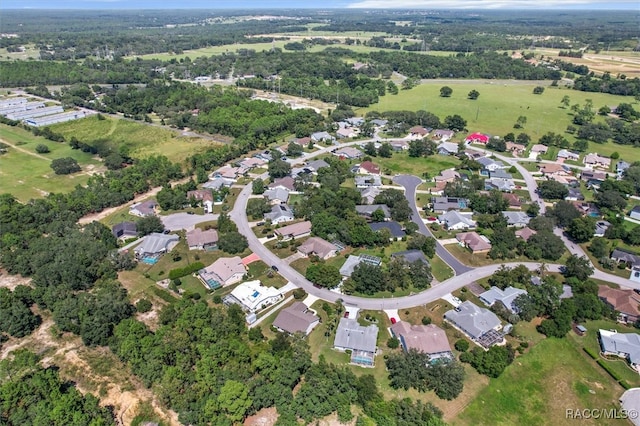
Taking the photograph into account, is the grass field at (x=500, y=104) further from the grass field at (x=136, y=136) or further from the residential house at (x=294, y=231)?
the residential house at (x=294, y=231)

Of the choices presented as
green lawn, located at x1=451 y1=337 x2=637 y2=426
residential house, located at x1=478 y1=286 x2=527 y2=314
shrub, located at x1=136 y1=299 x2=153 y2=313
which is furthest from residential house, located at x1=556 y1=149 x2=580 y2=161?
shrub, located at x1=136 y1=299 x2=153 y2=313

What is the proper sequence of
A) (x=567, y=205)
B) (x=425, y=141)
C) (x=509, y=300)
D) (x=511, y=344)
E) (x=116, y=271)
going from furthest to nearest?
(x=425, y=141)
(x=567, y=205)
(x=116, y=271)
(x=509, y=300)
(x=511, y=344)

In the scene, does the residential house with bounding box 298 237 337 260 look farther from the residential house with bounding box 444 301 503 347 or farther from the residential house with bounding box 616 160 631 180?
the residential house with bounding box 616 160 631 180

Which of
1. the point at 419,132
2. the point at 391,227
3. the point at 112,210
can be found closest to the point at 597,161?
the point at 419,132

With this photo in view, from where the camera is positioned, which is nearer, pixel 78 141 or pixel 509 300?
pixel 509 300

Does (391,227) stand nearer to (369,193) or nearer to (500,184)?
(369,193)

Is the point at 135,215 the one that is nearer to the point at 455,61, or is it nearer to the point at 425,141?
the point at 425,141

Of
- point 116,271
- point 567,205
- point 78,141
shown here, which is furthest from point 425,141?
point 78,141
